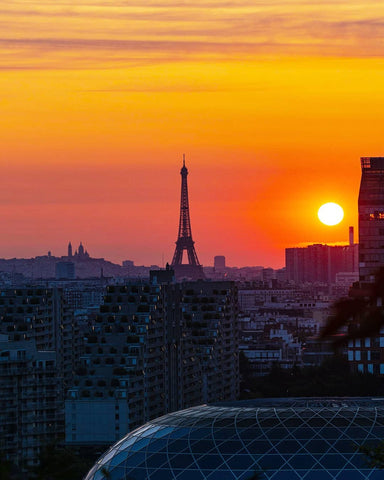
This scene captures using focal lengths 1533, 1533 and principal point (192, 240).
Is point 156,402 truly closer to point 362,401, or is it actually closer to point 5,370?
point 5,370

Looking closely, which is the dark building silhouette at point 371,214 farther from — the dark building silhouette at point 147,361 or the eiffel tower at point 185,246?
the eiffel tower at point 185,246

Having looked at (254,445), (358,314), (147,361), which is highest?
(358,314)

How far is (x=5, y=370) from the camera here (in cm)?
5338

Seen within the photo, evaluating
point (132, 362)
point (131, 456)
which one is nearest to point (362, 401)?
point (131, 456)

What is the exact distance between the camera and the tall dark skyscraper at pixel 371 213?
307ft

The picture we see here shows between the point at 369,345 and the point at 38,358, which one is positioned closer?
the point at 38,358

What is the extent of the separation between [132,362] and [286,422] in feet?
78.9

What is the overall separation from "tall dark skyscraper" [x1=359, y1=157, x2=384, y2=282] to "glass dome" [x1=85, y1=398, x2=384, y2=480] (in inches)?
2192

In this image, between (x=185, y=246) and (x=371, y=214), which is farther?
(x=185, y=246)

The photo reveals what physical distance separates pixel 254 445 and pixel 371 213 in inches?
2438

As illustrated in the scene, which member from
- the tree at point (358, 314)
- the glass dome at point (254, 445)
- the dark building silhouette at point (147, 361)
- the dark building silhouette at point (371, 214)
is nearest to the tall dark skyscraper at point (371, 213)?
the dark building silhouette at point (371, 214)

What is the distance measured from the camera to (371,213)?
3789 inches

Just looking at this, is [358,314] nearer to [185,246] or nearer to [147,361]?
[147,361]

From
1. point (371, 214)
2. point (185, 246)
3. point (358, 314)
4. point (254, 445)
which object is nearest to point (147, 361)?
point (254, 445)
